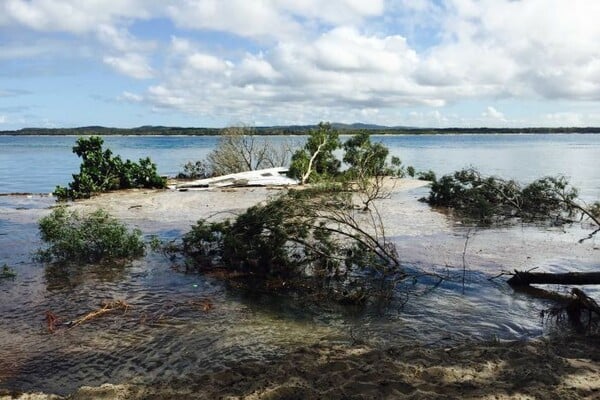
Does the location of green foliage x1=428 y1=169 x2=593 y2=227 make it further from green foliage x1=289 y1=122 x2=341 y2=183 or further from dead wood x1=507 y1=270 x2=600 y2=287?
green foliage x1=289 y1=122 x2=341 y2=183

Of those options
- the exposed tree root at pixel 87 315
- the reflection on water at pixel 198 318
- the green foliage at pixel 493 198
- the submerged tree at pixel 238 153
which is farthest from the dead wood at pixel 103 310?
the submerged tree at pixel 238 153

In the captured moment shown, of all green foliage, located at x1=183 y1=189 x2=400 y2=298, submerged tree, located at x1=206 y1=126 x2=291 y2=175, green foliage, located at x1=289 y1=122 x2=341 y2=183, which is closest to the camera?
green foliage, located at x1=183 y1=189 x2=400 y2=298

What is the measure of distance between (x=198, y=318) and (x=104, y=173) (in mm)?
23579

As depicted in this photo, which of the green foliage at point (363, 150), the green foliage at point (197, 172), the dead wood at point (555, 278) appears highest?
the green foliage at point (363, 150)

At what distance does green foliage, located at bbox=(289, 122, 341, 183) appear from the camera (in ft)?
110

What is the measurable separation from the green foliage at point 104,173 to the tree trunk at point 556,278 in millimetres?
23358

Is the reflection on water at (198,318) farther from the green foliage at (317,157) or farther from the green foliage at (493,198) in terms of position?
the green foliage at (317,157)

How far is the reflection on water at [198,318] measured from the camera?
311 inches

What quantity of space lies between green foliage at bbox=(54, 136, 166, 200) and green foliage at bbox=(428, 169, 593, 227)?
16.6 metres

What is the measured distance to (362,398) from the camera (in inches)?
243

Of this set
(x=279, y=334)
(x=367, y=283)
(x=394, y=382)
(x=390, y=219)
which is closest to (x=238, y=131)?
(x=390, y=219)

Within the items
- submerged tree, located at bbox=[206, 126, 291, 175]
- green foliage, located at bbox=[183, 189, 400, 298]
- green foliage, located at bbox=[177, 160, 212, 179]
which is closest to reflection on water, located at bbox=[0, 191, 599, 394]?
green foliage, located at bbox=[183, 189, 400, 298]

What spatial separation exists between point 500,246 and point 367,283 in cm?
607

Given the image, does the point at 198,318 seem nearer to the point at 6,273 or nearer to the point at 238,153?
the point at 6,273
